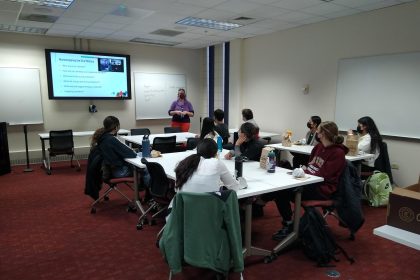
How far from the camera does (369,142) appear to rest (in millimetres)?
4227

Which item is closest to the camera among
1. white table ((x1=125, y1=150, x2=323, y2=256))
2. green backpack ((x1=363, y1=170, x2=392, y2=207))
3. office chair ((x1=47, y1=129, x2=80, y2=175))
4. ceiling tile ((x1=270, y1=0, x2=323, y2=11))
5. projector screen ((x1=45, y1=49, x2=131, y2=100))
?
white table ((x1=125, y1=150, x2=323, y2=256))

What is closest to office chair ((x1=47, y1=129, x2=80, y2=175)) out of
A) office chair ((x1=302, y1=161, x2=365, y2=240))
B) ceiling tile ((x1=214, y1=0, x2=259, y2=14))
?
ceiling tile ((x1=214, y1=0, x2=259, y2=14))

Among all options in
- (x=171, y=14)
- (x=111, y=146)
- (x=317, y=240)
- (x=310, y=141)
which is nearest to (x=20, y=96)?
(x=171, y=14)

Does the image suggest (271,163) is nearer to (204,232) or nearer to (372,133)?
(204,232)

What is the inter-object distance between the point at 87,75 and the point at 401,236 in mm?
7010

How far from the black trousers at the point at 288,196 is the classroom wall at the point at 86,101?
557 cm

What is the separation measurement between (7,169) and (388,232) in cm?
643

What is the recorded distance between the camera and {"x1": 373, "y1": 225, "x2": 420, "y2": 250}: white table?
4.72 ft

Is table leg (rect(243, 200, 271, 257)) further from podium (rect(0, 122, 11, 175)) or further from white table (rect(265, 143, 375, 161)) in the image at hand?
podium (rect(0, 122, 11, 175))

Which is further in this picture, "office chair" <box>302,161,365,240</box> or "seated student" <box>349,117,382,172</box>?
"seated student" <box>349,117,382,172</box>

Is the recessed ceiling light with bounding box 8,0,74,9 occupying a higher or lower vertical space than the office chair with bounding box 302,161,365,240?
higher

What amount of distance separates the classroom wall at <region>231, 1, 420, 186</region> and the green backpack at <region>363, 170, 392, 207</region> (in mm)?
678

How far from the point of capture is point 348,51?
5184 millimetres

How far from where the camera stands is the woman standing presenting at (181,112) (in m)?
6.89
